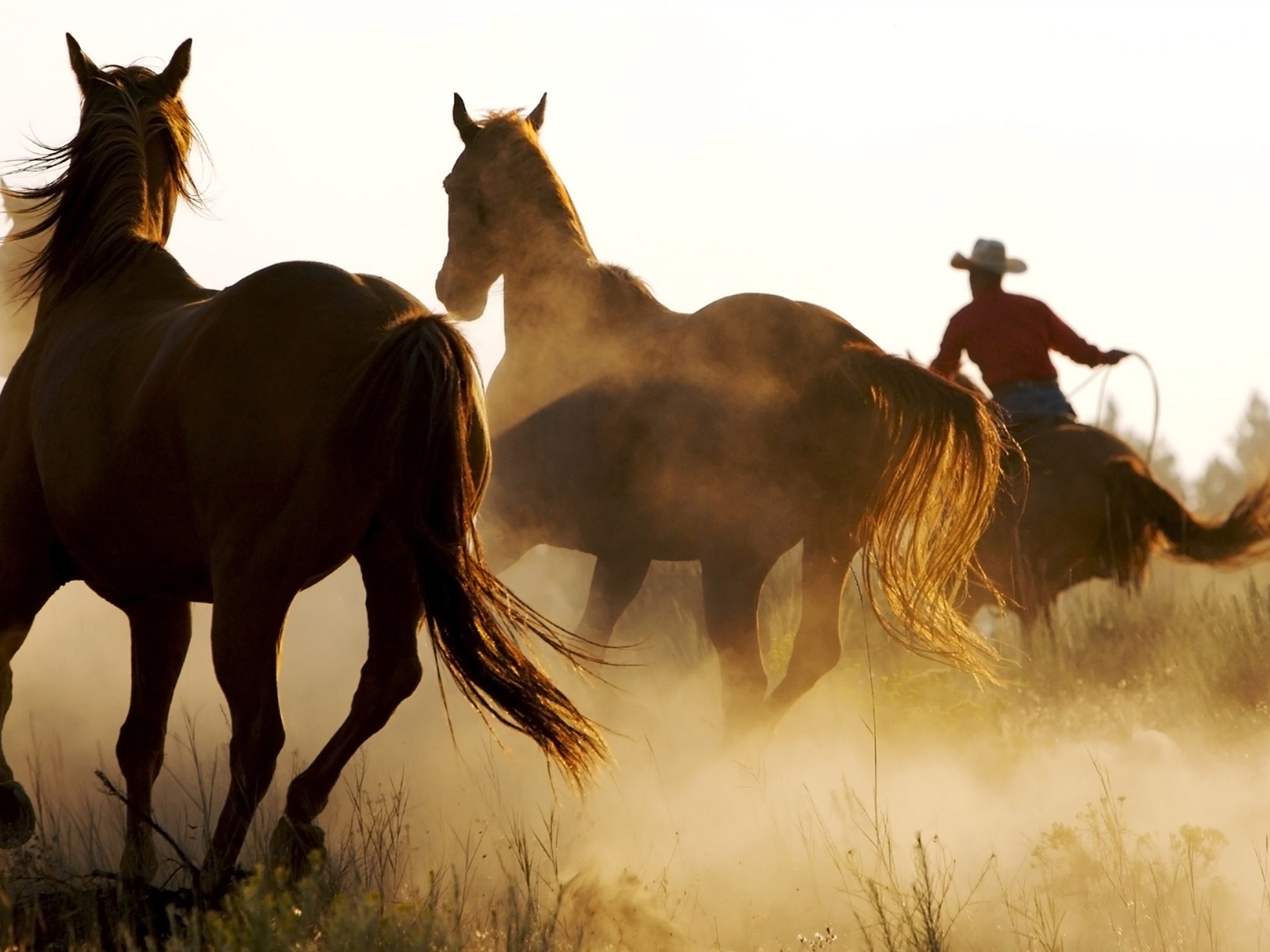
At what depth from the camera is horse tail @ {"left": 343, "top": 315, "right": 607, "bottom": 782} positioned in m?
3.87

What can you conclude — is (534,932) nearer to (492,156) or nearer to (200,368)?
(200,368)

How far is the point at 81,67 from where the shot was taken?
17.6 ft

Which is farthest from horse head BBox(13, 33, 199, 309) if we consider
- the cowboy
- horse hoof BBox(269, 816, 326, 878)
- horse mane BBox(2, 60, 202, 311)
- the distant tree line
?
the distant tree line

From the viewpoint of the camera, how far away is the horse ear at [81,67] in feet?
17.6

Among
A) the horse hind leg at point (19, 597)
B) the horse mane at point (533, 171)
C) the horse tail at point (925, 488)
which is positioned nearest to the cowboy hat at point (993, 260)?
the horse mane at point (533, 171)

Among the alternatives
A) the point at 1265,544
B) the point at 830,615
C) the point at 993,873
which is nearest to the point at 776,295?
the point at 830,615

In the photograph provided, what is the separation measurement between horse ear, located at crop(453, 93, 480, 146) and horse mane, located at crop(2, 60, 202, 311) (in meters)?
1.95

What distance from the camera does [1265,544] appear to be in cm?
780

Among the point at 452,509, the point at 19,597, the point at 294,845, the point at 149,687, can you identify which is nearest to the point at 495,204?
the point at 149,687


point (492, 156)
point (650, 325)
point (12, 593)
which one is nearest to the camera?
point (12, 593)

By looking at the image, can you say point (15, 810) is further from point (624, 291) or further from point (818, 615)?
point (624, 291)

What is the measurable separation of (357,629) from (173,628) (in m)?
4.40

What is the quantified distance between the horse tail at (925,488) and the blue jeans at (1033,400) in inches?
109

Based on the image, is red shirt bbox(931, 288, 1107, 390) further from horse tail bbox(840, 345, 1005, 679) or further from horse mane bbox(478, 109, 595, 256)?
horse tail bbox(840, 345, 1005, 679)
